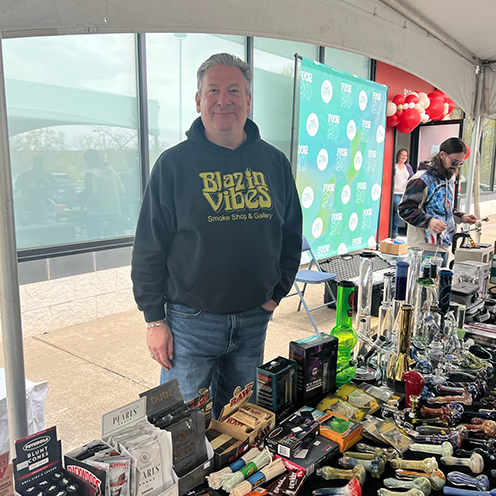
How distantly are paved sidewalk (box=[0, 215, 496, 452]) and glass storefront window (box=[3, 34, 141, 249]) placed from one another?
0.82 m

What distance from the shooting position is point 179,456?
0.86 metres

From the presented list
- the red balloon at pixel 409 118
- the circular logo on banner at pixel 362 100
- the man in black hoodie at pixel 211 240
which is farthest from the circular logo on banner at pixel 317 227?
the man in black hoodie at pixel 211 240

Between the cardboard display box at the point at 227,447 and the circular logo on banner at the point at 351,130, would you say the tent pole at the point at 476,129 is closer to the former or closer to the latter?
the circular logo on banner at the point at 351,130

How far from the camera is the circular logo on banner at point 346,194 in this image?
6.61 m

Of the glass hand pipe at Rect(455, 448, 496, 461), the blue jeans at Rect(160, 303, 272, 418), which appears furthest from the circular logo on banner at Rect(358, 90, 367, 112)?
the glass hand pipe at Rect(455, 448, 496, 461)

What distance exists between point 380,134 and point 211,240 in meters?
6.50

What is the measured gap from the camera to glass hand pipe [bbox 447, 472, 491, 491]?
0.92 meters

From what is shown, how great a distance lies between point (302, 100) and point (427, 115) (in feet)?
13.1

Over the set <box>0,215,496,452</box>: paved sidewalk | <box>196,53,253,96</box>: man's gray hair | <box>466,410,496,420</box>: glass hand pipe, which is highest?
<box>196,53,253,96</box>: man's gray hair

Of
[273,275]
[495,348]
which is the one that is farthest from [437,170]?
[273,275]

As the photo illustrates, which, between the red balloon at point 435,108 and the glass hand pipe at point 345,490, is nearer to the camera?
the glass hand pipe at point 345,490

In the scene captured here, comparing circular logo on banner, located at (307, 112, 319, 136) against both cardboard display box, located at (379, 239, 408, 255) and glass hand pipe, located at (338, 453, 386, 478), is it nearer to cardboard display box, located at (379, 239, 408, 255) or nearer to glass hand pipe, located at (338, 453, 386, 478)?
cardboard display box, located at (379, 239, 408, 255)

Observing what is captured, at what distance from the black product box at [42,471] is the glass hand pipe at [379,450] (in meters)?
0.59

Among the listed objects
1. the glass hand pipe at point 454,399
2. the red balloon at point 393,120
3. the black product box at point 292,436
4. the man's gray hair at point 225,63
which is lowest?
the glass hand pipe at point 454,399
